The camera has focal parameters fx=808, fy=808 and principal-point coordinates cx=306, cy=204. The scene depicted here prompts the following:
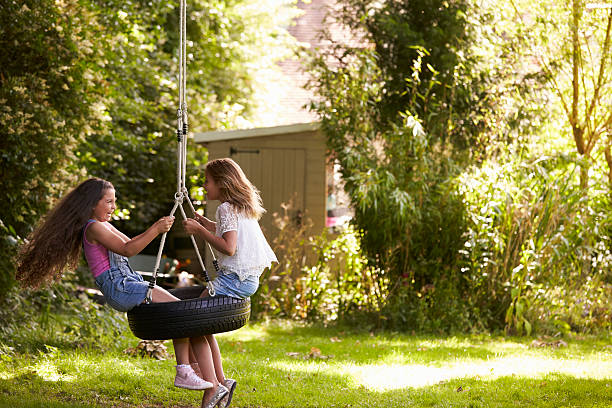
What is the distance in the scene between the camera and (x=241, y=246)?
177 inches

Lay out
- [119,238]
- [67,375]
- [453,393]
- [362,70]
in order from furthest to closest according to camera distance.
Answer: [362,70]
[67,375]
[453,393]
[119,238]

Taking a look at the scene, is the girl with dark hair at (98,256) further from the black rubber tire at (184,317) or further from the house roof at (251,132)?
the house roof at (251,132)

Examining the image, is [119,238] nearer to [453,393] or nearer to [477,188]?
[453,393]

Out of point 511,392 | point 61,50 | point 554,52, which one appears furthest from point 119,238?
point 554,52

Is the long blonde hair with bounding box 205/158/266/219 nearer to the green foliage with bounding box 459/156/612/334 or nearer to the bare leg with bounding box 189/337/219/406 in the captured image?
the bare leg with bounding box 189/337/219/406

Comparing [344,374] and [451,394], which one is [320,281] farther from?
[451,394]

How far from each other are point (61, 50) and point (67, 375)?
10.1 feet

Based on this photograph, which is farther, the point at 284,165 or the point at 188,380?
the point at 284,165

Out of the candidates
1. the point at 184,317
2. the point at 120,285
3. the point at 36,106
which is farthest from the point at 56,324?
the point at 184,317

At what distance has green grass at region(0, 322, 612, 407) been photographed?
202 inches

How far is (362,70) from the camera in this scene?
8828 millimetres

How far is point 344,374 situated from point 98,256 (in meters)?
2.32

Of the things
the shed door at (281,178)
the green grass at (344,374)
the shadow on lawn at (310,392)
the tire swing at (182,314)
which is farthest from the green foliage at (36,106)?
the tire swing at (182,314)

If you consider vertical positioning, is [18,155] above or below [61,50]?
below
